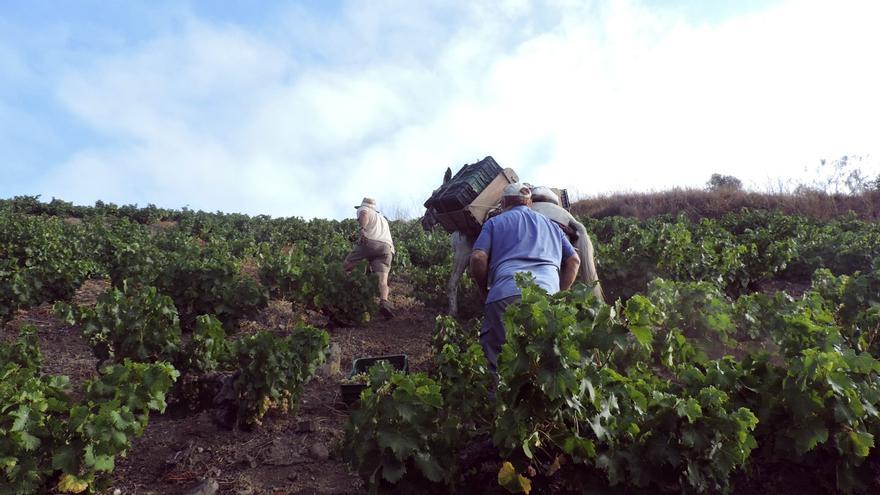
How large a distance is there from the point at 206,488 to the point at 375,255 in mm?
5268

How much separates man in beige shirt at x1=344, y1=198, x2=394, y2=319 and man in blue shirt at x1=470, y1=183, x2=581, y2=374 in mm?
4338

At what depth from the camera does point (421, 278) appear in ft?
32.2

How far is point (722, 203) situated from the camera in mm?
25797

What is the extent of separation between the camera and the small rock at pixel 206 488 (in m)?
3.74

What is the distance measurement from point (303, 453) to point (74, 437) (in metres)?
1.55

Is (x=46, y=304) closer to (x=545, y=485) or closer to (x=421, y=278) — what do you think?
(x=421, y=278)

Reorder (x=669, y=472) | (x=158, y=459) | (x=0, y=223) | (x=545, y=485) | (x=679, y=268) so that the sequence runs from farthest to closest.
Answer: (x=0, y=223), (x=679, y=268), (x=158, y=459), (x=545, y=485), (x=669, y=472)

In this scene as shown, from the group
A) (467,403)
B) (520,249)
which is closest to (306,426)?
(467,403)

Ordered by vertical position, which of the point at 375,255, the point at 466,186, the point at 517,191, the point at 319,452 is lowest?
the point at 319,452

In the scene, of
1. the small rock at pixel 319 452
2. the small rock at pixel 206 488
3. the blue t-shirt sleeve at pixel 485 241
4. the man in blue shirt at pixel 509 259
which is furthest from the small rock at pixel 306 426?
the blue t-shirt sleeve at pixel 485 241

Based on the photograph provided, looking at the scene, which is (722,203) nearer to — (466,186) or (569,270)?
(466,186)

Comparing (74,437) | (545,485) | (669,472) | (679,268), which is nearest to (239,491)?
(74,437)

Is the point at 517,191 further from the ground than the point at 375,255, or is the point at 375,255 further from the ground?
the point at 375,255

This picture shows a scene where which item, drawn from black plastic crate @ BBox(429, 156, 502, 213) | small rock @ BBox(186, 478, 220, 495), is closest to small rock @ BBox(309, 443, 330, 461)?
small rock @ BBox(186, 478, 220, 495)
